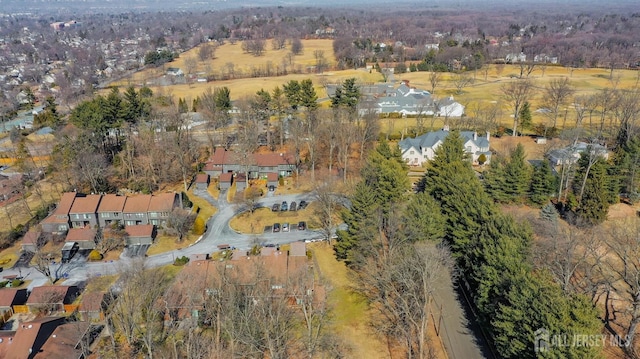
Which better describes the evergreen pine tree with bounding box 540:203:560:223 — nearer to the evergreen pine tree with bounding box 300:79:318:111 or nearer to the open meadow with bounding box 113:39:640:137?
the open meadow with bounding box 113:39:640:137

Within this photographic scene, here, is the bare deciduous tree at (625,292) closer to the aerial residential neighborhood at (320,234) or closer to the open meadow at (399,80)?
the aerial residential neighborhood at (320,234)

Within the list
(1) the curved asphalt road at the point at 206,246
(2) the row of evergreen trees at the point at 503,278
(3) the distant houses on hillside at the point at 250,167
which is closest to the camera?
(2) the row of evergreen trees at the point at 503,278

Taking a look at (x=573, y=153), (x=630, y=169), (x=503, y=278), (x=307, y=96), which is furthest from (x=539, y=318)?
(x=307, y=96)

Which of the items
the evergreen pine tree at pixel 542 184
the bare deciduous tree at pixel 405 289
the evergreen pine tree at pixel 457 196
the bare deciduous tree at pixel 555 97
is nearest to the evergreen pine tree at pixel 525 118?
the bare deciduous tree at pixel 555 97

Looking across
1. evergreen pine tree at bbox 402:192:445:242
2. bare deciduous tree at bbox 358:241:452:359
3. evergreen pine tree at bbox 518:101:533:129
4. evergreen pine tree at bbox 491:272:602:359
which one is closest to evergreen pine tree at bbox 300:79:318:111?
evergreen pine tree at bbox 518:101:533:129

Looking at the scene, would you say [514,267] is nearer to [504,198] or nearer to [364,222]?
[364,222]

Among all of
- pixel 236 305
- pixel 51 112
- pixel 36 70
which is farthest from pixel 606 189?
pixel 36 70
